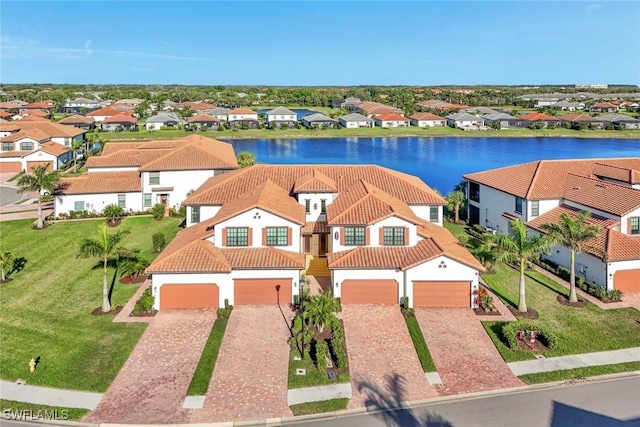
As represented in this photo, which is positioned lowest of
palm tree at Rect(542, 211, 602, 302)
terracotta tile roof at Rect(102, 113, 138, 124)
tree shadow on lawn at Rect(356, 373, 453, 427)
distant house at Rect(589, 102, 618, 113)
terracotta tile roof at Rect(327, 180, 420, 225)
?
tree shadow on lawn at Rect(356, 373, 453, 427)

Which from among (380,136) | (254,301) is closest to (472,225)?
(254,301)

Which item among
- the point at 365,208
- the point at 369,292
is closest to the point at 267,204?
the point at 365,208

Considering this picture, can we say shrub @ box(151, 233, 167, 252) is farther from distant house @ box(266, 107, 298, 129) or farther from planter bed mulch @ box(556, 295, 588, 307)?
distant house @ box(266, 107, 298, 129)

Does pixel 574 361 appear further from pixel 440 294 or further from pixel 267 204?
pixel 267 204

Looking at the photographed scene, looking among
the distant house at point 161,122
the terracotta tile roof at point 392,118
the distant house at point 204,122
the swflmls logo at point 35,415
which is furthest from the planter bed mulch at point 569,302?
the terracotta tile roof at point 392,118

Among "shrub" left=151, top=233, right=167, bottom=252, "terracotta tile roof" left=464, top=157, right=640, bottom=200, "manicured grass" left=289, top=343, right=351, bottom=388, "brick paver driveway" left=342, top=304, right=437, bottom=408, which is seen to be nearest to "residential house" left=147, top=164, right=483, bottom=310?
"brick paver driveway" left=342, top=304, right=437, bottom=408

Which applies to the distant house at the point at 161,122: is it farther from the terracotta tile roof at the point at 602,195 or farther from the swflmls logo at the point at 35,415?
the swflmls logo at the point at 35,415
